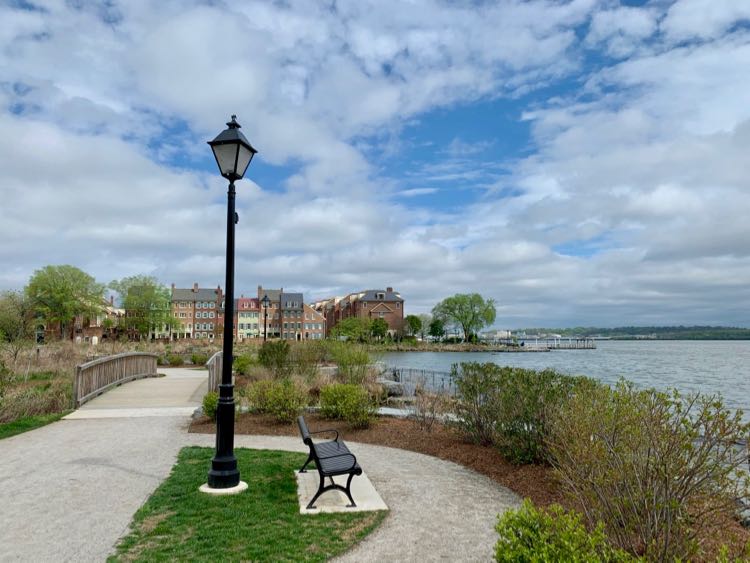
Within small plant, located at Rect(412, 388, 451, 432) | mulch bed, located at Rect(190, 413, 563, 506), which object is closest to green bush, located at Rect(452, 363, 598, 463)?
mulch bed, located at Rect(190, 413, 563, 506)

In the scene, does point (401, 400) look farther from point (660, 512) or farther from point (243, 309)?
point (243, 309)

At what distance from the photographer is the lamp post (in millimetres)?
6281

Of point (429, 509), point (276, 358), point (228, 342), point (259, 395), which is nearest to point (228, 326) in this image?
point (228, 342)

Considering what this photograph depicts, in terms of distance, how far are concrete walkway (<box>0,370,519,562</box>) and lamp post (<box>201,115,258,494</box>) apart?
3.00 ft

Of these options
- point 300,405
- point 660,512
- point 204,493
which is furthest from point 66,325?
point 660,512

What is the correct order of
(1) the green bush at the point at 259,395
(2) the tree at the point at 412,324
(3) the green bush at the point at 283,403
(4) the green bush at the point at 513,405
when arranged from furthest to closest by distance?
(2) the tree at the point at 412,324, (1) the green bush at the point at 259,395, (3) the green bush at the point at 283,403, (4) the green bush at the point at 513,405

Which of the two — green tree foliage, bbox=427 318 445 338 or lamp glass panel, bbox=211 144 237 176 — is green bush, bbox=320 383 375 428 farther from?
green tree foliage, bbox=427 318 445 338

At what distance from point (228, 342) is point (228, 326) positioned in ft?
1.20

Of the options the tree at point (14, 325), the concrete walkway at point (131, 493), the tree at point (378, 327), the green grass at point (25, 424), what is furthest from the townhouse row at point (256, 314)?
the concrete walkway at point (131, 493)

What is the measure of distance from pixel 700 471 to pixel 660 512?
428 millimetres

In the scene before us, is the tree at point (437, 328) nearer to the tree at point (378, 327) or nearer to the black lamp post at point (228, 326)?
the tree at point (378, 327)

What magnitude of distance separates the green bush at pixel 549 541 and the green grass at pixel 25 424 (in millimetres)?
10407

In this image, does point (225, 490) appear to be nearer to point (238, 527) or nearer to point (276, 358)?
point (238, 527)

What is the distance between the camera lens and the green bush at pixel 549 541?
268cm
